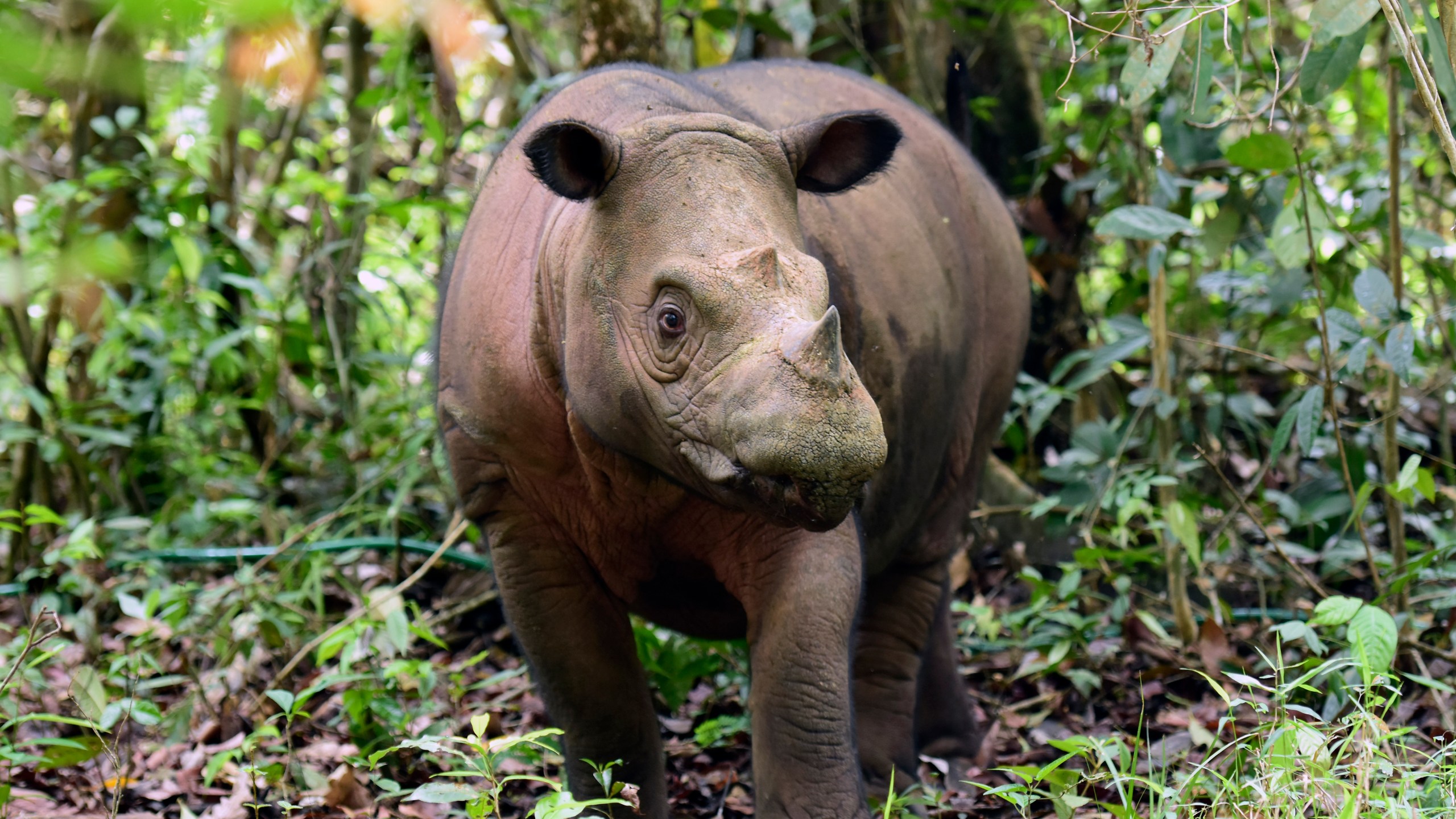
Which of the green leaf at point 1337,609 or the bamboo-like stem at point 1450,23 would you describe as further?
the green leaf at point 1337,609

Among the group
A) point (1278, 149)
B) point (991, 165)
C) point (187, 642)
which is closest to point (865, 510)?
point (1278, 149)

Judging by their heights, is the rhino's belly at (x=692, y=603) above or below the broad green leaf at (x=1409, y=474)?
below

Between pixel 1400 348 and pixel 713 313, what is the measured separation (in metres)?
2.10

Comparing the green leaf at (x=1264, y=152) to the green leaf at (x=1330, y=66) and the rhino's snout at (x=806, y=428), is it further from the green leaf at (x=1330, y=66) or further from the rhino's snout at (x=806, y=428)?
the rhino's snout at (x=806, y=428)

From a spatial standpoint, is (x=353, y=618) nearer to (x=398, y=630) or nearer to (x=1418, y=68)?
(x=398, y=630)

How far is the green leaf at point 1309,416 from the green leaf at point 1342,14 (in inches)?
51.6

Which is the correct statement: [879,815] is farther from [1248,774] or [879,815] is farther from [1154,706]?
[1154,706]

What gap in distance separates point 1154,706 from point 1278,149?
1797 mm

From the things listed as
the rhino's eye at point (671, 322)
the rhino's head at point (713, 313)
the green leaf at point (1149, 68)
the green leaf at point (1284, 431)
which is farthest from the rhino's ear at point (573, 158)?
the green leaf at point (1284, 431)

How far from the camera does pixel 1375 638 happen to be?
3.09m

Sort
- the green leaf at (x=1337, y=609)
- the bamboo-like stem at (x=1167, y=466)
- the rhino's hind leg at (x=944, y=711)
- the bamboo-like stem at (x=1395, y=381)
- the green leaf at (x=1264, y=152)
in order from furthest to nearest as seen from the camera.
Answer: the bamboo-like stem at (x=1167, y=466), the rhino's hind leg at (x=944, y=711), the green leaf at (x=1264, y=152), the bamboo-like stem at (x=1395, y=381), the green leaf at (x=1337, y=609)

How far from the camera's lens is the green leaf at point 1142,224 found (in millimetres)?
4109

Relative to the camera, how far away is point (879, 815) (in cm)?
369

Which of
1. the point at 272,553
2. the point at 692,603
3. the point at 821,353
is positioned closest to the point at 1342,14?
the point at 821,353
